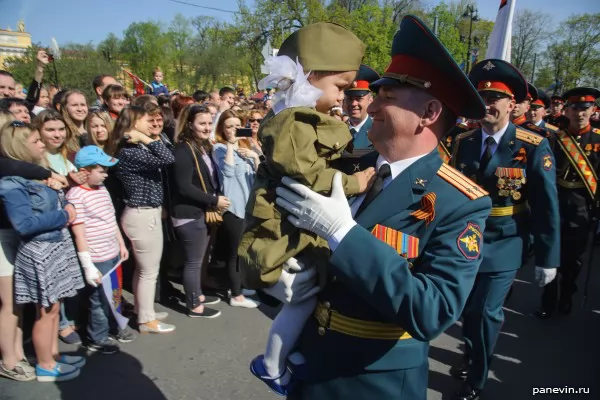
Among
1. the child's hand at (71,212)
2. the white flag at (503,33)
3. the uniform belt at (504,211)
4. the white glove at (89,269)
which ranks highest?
the white flag at (503,33)

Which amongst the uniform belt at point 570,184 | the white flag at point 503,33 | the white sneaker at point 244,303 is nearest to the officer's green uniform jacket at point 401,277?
the white sneaker at point 244,303

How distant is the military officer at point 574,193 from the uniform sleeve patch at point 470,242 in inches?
148

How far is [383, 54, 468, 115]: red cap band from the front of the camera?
1.55 meters

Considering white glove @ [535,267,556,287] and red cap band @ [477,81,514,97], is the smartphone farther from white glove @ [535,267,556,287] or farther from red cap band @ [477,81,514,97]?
white glove @ [535,267,556,287]

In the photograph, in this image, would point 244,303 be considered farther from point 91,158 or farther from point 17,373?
point 91,158

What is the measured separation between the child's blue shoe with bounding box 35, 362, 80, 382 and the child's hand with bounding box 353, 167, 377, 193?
3043 mm

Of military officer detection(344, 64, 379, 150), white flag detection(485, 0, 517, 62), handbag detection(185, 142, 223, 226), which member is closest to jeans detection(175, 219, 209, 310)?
handbag detection(185, 142, 223, 226)

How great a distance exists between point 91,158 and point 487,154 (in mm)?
3136

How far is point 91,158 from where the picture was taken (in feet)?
11.1

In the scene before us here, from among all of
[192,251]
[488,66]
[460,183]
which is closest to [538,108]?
[488,66]

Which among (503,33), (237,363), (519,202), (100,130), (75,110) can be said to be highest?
(503,33)

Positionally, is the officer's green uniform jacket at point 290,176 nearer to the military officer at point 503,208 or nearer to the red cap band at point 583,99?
the military officer at point 503,208

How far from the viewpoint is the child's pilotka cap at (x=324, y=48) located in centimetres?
160

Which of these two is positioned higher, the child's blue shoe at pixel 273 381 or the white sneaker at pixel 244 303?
the child's blue shoe at pixel 273 381
